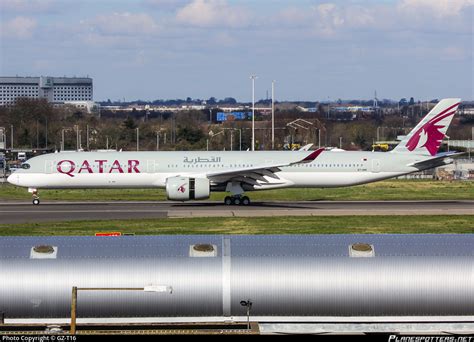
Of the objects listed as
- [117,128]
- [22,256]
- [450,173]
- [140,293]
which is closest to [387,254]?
[140,293]

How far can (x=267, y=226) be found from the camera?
4375 cm

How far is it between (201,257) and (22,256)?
4.07 m

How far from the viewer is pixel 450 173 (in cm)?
8544

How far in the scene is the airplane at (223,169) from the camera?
55.8 meters

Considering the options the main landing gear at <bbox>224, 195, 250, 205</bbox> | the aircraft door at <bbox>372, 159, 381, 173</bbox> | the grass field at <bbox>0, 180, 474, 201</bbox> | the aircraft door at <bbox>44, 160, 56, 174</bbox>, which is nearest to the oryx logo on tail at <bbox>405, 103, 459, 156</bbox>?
the aircraft door at <bbox>372, 159, 381, 173</bbox>

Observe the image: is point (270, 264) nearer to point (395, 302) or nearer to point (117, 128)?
point (395, 302)

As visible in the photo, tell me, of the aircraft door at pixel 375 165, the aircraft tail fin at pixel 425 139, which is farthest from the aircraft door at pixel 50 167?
the aircraft tail fin at pixel 425 139

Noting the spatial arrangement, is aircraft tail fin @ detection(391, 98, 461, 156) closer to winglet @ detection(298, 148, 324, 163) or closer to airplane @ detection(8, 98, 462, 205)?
airplane @ detection(8, 98, 462, 205)

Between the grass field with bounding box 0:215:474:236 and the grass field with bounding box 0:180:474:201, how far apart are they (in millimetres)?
14884

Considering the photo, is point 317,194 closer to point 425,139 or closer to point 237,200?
point 425,139

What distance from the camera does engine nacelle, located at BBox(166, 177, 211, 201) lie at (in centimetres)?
5359

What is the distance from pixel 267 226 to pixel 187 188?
1098 centimetres
